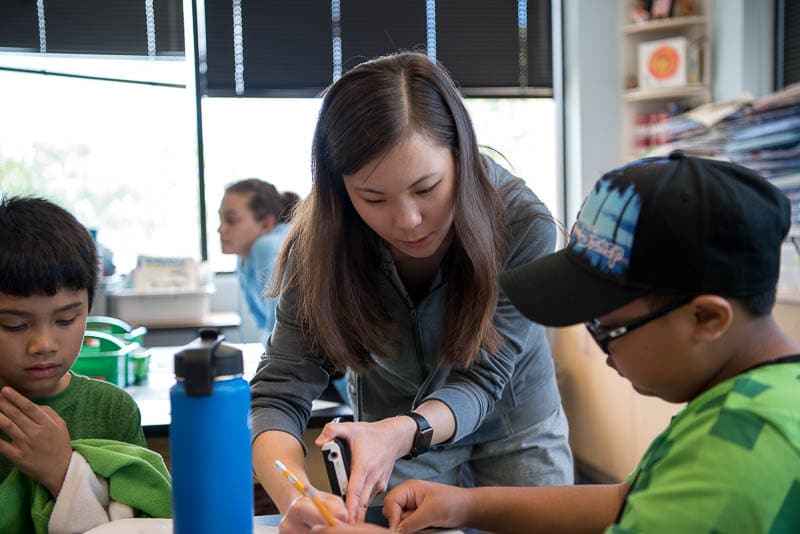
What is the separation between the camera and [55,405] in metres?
1.25

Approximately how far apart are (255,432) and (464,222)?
0.44m

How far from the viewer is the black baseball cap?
0.74 m

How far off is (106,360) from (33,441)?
1.14 m

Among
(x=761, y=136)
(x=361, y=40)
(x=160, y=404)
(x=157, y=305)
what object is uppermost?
(x=361, y=40)

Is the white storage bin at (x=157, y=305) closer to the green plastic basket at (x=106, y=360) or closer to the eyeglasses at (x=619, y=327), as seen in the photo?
the green plastic basket at (x=106, y=360)

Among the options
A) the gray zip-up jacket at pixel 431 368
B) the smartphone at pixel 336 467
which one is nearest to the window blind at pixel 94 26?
the gray zip-up jacket at pixel 431 368

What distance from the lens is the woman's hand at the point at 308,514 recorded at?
945 mm

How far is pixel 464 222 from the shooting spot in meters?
1.27

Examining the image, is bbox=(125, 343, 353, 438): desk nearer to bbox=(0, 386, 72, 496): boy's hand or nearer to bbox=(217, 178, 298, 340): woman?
bbox=(0, 386, 72, 496): boy's hand

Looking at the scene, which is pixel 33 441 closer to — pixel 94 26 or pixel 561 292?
pixel 561 292

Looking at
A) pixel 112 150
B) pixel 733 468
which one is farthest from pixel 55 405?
pixel 112 150

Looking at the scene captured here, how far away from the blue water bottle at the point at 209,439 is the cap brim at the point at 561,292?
32cm

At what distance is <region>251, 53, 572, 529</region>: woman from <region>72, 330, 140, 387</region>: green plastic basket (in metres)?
0.93

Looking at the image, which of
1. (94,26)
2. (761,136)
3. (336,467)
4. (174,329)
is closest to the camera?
(336,467)
